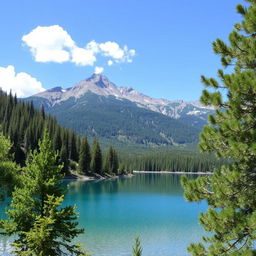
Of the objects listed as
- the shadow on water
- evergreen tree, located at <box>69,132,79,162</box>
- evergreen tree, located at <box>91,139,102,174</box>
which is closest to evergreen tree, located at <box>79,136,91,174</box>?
evergreen tree, located at <box>91,139,102,174</box>

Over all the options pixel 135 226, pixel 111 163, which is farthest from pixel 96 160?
pixel 135 226

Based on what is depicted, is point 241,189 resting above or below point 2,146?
below

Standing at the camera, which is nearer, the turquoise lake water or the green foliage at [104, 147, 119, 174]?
the turquoise lake water

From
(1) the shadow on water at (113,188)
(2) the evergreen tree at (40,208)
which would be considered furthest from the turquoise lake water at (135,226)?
(1) the shadow on water at (113,188)

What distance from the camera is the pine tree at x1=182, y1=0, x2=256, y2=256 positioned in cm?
1014

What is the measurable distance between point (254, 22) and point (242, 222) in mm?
6512

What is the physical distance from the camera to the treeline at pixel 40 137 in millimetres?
125750

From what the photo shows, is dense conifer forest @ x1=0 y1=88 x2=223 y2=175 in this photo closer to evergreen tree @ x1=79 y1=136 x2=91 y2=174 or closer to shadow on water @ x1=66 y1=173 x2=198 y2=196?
evergreen tree @ x1=79 y1=136 x2=91 y2=174

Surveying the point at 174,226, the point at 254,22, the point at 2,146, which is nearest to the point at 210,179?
the point at 254,22

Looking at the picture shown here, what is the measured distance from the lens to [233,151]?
Answer: 10.2 metres

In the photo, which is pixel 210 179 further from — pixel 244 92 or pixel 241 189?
pixel 244 92

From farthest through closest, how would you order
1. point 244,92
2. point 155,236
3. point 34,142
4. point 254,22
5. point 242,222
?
point 34,142 < point 155,236 < point 254,22 < point 244,92 < point 242,222

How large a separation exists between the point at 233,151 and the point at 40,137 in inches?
5094

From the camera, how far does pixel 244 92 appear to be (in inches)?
416
